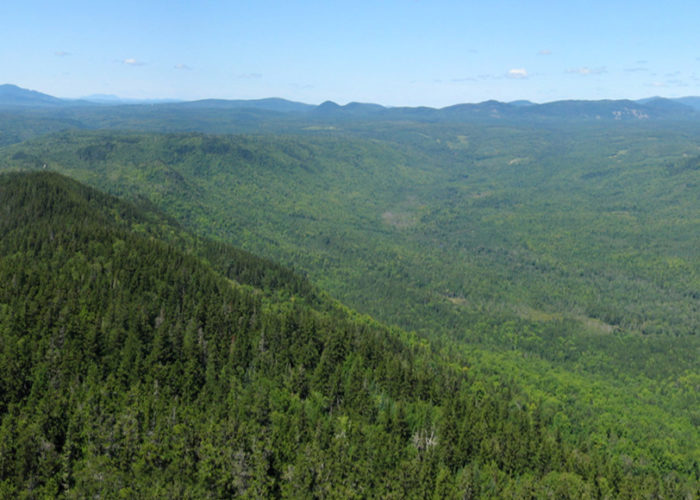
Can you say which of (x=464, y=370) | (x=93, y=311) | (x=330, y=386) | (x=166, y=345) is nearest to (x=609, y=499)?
(x=330, y=386)

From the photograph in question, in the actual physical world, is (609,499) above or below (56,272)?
below

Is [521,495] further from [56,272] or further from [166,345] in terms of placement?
[56,272]

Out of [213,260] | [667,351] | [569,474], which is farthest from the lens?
[667,351]

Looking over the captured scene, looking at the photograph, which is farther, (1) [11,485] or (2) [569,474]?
(2) [569,474]

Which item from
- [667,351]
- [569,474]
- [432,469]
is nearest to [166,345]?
[432,469]

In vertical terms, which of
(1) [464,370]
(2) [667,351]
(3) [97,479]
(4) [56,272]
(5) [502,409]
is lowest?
(2) [667,351]

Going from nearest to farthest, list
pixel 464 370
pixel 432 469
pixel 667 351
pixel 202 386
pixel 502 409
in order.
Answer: pixel 432 469 < pixel 202 386 < pixel 502 409 < pixel 464 370 < pixel 667 351
